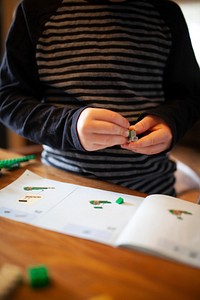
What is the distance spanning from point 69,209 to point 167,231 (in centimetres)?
14

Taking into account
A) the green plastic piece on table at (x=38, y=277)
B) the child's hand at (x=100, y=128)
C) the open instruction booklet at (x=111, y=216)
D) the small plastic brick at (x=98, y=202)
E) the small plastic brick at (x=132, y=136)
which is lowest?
the small plastic brick at (x=98, y=202)

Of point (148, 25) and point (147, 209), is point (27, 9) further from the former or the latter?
point (147, 209)

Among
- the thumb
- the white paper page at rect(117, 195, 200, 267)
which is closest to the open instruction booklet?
the white paper page at rect(117, 195, 200, 267)

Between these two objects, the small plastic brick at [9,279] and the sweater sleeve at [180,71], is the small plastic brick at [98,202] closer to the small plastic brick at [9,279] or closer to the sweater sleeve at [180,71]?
the small plastic brick at [9,279]

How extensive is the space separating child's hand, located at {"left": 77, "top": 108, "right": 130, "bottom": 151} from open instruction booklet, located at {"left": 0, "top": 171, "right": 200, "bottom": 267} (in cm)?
9

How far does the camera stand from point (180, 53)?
0.71 metres

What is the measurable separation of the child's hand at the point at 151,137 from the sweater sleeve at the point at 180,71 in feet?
0.36

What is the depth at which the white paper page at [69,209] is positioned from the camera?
400 mm

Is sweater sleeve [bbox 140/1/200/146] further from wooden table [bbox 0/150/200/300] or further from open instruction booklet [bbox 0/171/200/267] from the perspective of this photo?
wooden table [bbox 0/150/200/300]

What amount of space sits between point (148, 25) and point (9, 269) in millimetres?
562

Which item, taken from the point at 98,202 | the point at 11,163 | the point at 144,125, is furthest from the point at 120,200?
the point at 11,163

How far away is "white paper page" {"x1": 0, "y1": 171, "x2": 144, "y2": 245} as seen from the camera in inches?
15.7

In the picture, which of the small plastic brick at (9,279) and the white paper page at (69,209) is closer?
the small plastic brick at (9,279)

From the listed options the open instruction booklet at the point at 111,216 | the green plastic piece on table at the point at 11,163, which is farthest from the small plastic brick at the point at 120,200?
the green plastic piece on table at the point at 11,163
